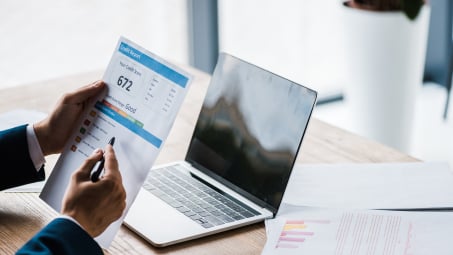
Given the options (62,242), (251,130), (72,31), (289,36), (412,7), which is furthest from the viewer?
(289,36)

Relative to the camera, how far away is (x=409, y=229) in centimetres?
130

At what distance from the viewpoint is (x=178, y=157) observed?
1.62m

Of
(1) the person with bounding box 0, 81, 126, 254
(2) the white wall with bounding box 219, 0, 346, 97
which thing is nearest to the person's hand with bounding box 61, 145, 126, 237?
(1) the person with bounding box 0, 81, 126, 254

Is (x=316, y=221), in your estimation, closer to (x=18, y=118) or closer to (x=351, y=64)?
(x=18, y=118)

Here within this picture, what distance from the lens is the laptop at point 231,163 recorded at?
4.44 feet

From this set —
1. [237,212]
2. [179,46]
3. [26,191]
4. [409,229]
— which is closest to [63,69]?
[179,46]

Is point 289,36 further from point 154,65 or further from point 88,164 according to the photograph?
point 88,164

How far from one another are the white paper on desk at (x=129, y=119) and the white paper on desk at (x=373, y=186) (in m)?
0.30

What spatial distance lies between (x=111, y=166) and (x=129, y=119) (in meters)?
0.11

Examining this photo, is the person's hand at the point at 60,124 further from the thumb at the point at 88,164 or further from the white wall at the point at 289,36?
the white wall at the point at 289,36

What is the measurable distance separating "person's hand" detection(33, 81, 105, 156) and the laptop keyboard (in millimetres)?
179

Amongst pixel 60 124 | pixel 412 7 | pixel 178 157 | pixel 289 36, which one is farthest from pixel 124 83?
pixel 289 36

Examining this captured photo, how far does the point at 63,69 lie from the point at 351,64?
1106 millimetres

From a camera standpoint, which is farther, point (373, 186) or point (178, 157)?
point (178, 157)
